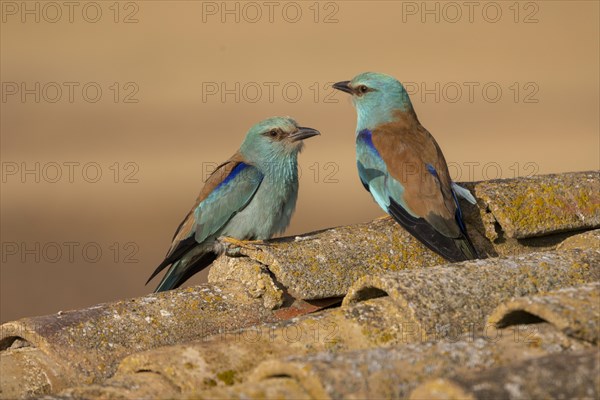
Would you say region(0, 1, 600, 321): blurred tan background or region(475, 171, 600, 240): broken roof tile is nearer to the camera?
region(475, 171, 600, 240): broken roof tile

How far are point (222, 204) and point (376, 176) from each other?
2.88 ft

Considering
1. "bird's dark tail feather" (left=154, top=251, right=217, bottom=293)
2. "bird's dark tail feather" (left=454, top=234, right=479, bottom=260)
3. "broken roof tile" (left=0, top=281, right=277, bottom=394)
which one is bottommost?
"bird's dark tail feather" (left=154, top=251, right=217, bottom=293)

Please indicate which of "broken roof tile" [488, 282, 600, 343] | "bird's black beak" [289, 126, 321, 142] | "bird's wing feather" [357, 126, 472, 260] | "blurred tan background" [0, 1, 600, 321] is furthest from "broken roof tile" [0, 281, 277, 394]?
"blurred tan background" [0, 1, 600, 321]

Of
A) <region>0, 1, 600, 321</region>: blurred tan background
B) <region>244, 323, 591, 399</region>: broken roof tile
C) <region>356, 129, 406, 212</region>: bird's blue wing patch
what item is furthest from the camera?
<region>0, 1, 600, 321</region>: blurred tan background

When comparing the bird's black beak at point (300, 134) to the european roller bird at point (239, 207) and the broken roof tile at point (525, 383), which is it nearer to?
the european roller bird at point (239, 207)

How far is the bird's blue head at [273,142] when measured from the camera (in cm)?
661

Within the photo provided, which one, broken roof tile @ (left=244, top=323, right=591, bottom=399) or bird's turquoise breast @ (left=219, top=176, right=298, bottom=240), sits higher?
broken roof tile @ (left=244, top=323, right=591, bottom=399)

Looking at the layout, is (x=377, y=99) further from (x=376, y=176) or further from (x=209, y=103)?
(x=209, y=103)

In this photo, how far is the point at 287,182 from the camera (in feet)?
21.6

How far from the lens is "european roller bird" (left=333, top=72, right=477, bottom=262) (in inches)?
215

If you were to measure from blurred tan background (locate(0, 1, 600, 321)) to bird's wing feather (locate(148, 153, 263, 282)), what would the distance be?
8050 millimetres

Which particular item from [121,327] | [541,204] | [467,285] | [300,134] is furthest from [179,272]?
[467,285]

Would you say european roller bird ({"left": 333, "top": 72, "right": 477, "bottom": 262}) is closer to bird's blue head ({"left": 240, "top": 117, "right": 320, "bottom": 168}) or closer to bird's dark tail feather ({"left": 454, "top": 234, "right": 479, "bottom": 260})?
bird's dark tail feather ({"left": 454, "top": 234, "right": 479, "bottom": 260})

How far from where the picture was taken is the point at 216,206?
6336 mm
